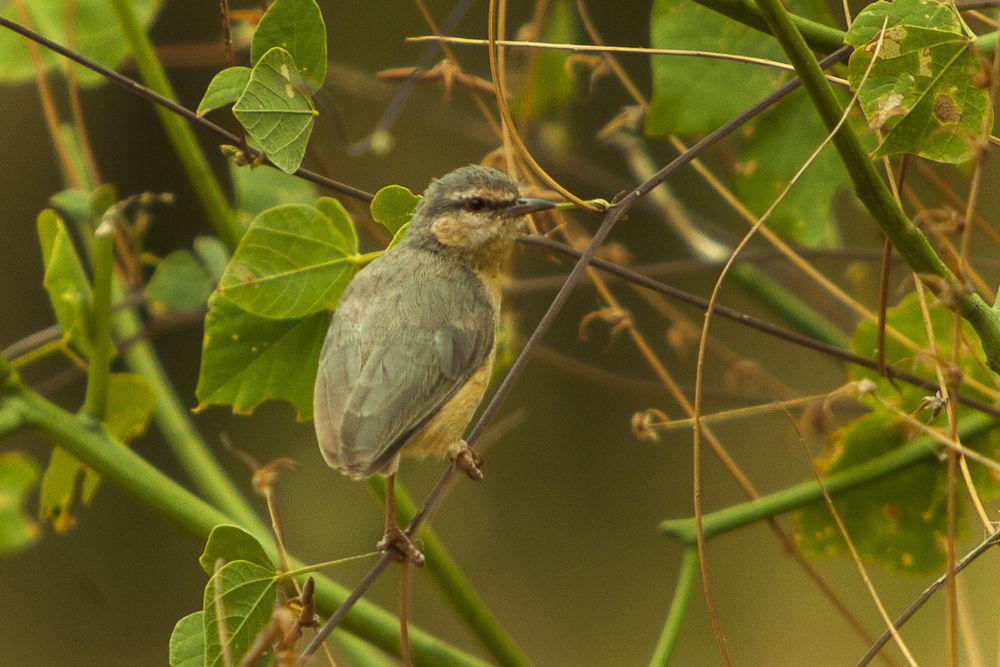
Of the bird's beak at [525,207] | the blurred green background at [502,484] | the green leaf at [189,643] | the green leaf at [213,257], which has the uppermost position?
the bird's beak at [525,207]

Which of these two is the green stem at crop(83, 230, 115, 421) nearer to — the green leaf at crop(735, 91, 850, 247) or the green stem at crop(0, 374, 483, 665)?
the green stem at crop(0, 374, 483, 665)

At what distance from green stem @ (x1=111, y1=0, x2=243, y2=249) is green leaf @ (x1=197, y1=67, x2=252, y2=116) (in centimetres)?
47

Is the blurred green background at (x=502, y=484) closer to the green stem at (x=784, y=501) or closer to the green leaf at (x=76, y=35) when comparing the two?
the green leaf at (x=76, y=35)

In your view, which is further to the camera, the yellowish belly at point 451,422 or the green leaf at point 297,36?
the yellowish belly at point 451,422

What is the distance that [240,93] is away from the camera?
179 cm

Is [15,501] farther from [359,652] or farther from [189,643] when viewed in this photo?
[189,643]

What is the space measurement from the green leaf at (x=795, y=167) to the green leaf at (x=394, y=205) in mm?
739

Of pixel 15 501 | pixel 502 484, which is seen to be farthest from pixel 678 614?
pixel 502 484

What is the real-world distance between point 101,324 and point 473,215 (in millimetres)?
929

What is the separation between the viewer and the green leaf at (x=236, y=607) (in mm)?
1643

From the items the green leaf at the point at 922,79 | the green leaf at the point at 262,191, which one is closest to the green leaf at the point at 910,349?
the green leaf at the point at 922,79

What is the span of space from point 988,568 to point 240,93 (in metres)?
3.95

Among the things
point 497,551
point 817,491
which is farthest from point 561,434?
point 817,491

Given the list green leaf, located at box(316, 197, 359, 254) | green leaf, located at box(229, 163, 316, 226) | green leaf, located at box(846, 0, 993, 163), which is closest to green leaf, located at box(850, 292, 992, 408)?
green leaf, located at box(846, 0, 993, 163)
